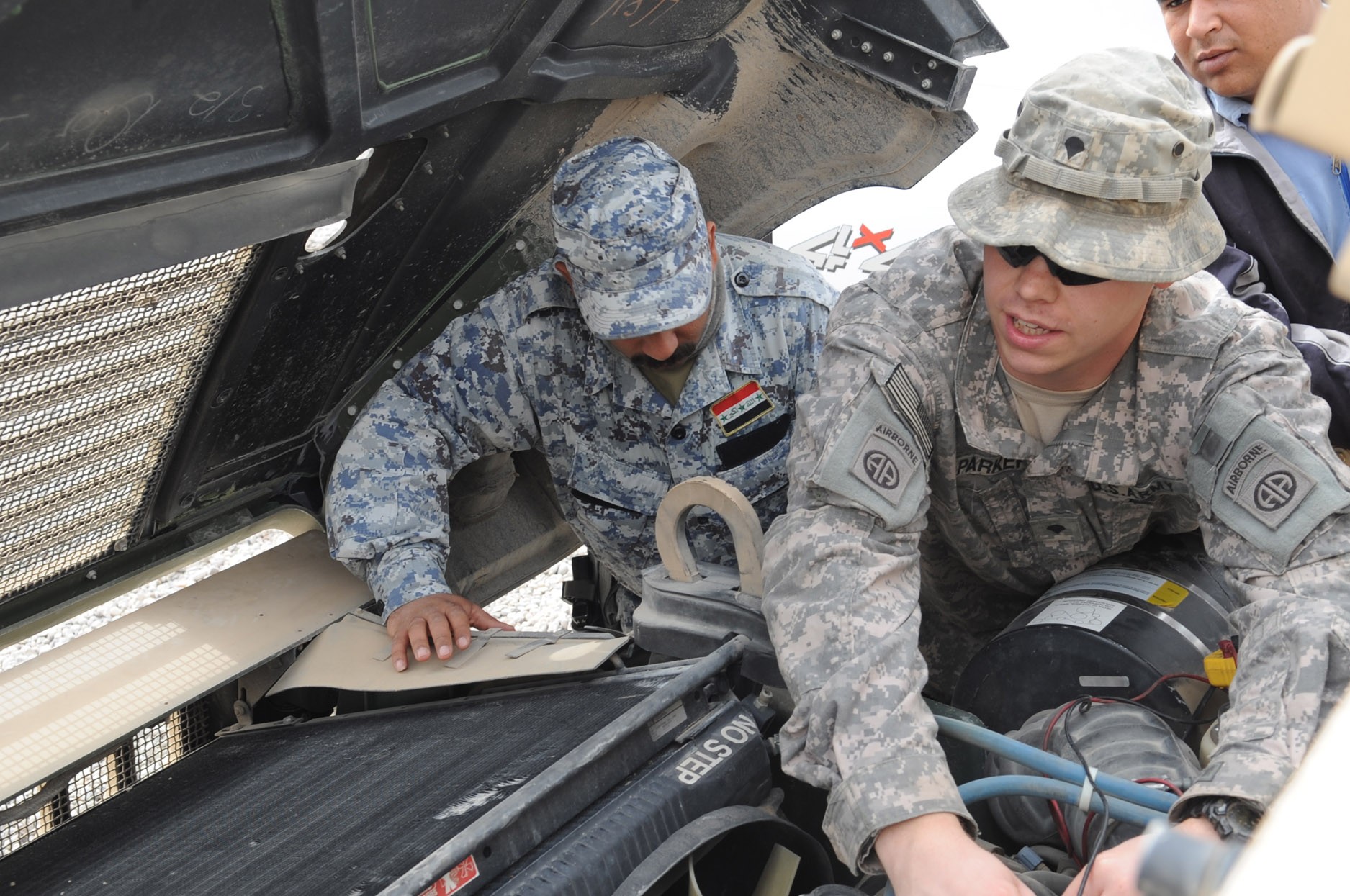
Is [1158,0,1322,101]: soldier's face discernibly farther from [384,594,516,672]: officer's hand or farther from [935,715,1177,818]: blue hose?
[384,594,516,672]: officer's hand

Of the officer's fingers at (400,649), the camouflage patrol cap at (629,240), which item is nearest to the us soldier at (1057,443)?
the camouflage patrol cap at (629,240)

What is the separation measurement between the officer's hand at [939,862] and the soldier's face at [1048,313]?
0.57 meters

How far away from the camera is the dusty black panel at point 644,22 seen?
6.29 feet

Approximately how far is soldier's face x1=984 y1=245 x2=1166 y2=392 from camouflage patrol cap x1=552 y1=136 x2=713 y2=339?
2.09 feet

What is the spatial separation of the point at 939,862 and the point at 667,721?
0.37m

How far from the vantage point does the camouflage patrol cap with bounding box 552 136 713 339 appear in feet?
7.09

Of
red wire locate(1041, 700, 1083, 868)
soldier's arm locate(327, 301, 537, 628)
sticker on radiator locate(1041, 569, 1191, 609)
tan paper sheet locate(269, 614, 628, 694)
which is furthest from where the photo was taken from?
soldier's arm locate(327, 301, 537, 628)

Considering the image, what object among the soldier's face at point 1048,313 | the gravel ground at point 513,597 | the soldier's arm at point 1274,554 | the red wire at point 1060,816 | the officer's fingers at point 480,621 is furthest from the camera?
the gravel ground at point 513,597

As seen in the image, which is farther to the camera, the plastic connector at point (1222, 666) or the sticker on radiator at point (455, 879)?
the plastic connector at point (1222, 666)

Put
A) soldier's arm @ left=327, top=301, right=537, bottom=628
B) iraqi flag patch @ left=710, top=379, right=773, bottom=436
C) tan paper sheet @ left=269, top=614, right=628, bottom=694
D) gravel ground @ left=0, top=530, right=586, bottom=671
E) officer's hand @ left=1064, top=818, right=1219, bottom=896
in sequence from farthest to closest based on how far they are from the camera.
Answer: gravel ground @ left=0, top=530, right=586, bottom=671
iraqi flag patch @ left=710, top=379, right=773, bottom=436
soldier's arm @ left=327, top=301, right=537, bottom=628
tan paper sheet @ left=269, top=614, right=628, bottom=694
officer's hand @ left=1064, top=818, right=1219, bottom=896

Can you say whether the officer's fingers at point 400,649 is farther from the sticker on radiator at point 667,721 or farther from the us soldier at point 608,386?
the sticker on radiator at point 667,721

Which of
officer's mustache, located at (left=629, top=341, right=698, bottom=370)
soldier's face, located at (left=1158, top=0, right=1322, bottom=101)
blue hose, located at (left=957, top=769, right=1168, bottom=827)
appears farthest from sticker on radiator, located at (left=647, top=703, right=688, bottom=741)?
soldier's face, located at (left=1158, top=0, right=1322, bottom=101)

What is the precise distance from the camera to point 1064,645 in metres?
1.63

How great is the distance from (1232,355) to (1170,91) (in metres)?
0.34
